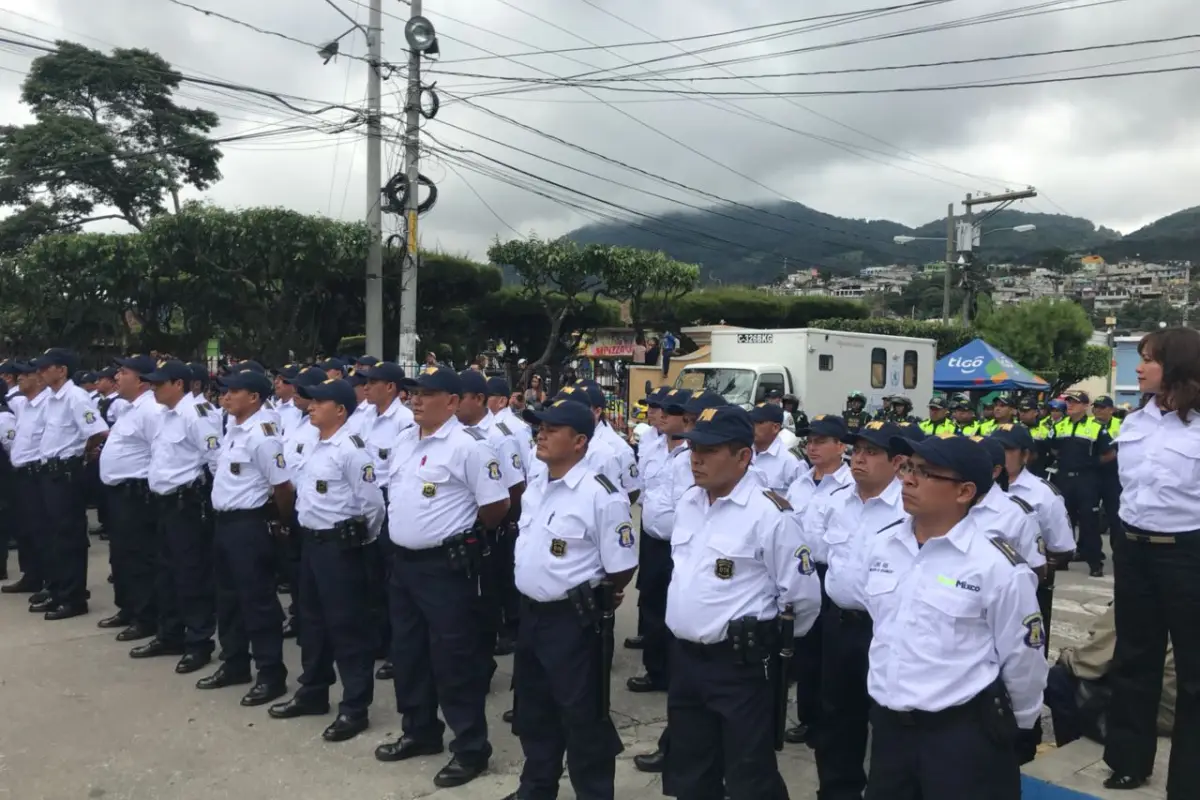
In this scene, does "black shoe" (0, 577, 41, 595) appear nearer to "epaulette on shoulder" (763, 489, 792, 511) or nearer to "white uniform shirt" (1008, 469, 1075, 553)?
"epaulette on shoulder" (763, 489, 792, 511)

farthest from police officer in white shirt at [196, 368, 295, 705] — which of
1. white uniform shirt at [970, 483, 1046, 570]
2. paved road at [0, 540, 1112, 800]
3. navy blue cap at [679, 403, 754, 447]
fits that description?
white uniform shirt at [970, 483, 1046, 570]

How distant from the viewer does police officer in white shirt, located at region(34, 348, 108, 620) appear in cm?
736

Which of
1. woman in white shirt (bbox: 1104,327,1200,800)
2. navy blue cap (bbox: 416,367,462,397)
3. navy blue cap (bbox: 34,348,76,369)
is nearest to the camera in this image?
woman in white shirt (bbox: 1104,327,1200,800)

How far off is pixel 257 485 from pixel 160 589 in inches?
58.7

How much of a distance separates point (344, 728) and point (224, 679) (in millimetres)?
1242

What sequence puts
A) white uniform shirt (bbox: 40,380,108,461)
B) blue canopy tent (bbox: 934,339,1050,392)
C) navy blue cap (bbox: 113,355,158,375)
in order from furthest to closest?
blue canopy tent (bbox: 934,339,1050,392), white uniform shirt (bbox: 40,380,108,461), navy blue cap (bbox: 113,355,158,375)

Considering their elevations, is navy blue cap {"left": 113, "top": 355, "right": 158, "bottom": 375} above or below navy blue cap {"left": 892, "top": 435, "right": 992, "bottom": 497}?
above

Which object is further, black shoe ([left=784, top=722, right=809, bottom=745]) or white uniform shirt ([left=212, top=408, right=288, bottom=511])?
white uniform shirt ([left=212, top=408, right=288, bottom=511])

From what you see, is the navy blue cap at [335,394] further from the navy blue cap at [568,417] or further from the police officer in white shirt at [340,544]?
the navy blue cap at [568,417]

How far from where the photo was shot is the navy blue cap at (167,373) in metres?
6.34

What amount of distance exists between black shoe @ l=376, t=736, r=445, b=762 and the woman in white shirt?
128 inches

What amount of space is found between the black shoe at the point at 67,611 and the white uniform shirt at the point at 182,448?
1902mm

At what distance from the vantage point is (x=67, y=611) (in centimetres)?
736

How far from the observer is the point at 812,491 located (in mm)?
5285
